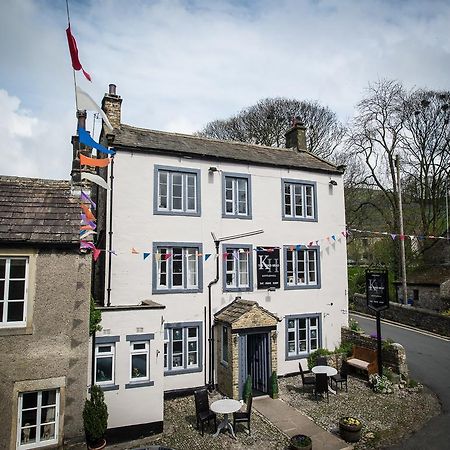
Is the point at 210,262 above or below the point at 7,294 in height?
above

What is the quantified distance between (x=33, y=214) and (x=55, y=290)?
85.9 inches

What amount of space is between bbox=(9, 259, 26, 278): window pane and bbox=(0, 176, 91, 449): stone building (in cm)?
2

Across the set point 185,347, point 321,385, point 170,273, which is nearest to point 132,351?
point 185,347

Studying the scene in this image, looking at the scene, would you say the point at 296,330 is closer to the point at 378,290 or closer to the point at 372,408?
the point at 378,290

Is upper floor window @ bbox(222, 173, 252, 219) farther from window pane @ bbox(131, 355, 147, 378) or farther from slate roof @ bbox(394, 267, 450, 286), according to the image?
slate roof @ bbox(394, 267, 450, 286)

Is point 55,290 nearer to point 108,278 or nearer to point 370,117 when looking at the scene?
point 108,278

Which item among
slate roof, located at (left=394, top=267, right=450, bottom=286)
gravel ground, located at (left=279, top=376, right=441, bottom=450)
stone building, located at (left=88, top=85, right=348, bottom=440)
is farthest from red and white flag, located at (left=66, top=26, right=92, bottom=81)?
slate roof, located at (left=394, top=267, right=450, bottom=286)

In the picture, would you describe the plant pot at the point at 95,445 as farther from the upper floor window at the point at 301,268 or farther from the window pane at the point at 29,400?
the upper floor window at the point at 301,268

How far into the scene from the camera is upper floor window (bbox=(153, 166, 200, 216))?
48.3 ft

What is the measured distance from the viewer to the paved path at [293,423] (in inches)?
404

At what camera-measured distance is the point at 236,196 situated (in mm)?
16172

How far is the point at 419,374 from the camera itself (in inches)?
640

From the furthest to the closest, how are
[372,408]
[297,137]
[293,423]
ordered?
[297,137] < [372,408] < [293,423]

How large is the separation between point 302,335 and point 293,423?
552 centimetres
